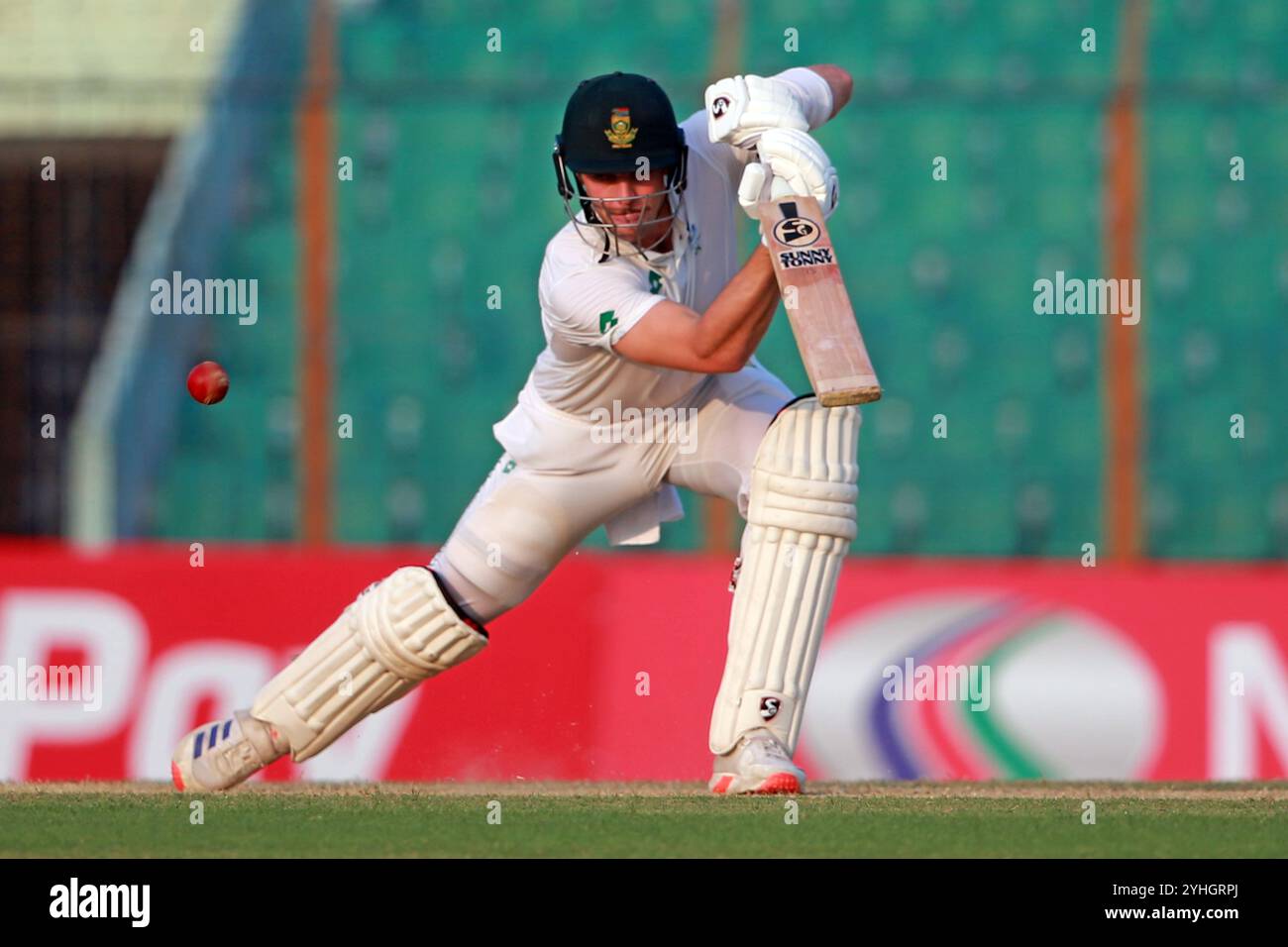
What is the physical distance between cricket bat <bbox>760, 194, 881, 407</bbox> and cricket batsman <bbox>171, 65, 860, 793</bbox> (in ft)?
0.17

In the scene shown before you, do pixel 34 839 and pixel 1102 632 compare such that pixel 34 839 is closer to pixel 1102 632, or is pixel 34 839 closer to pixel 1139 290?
pixel 1102 632

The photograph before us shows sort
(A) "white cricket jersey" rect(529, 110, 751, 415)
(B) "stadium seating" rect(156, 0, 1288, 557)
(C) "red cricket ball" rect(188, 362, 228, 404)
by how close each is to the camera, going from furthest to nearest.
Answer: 1. (B) "stadium seating" rect(156, 0, 1288, 557)
2. (C) "red cricket ball" rect(188, 362, 228, 404)
3. (A) "white cricket jersey" rect(529, 110, 751, 415)

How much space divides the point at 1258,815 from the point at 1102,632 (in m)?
2.20

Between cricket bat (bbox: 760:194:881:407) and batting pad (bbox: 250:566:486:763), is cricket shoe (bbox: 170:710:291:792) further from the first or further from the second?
cricket bat (bbox: 760:194:881:407)

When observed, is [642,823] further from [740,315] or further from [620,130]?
[620,130]

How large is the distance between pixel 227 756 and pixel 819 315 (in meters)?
1.55

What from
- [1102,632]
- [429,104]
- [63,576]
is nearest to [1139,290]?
[1102,632]

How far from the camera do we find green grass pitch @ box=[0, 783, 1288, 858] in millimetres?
3240

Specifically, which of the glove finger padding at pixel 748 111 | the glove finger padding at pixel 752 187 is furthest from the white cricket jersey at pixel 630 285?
the glove finger padding at pixel 752 187

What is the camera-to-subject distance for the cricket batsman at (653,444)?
4051mm

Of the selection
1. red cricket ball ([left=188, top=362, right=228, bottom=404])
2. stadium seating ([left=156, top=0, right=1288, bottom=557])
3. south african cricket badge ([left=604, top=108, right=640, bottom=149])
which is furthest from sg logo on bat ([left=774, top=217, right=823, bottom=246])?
stadium seating ([left=156, top=0, right=1288, bottom=557])

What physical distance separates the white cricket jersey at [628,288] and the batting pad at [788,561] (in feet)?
1.06

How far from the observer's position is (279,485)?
764cm

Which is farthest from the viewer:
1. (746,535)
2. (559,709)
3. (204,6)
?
(204,6)
